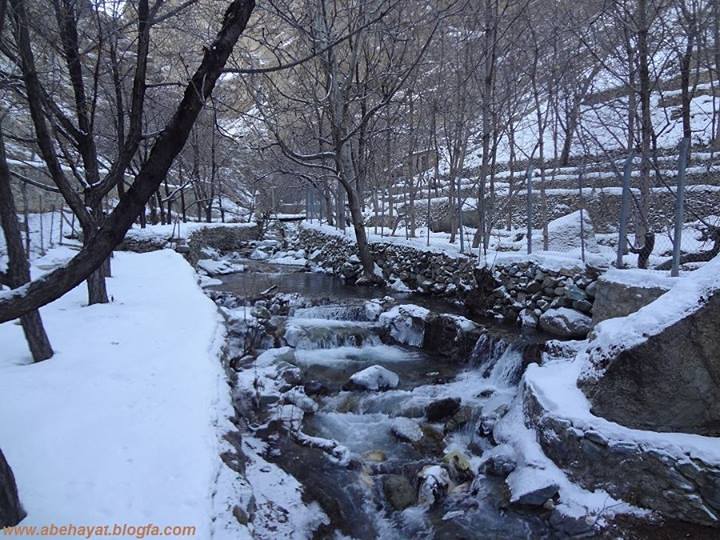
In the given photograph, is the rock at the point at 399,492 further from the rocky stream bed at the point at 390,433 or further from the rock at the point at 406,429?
the rock at the point at 406,429

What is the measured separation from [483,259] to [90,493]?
877 cm

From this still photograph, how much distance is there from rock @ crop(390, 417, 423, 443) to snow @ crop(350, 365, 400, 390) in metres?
0.96

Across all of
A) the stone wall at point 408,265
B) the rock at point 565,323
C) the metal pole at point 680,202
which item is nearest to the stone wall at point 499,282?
the stone wall at point 408,265

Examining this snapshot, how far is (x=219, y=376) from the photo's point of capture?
4.91 m

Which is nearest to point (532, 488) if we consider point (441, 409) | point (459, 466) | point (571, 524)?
point (571, 524)

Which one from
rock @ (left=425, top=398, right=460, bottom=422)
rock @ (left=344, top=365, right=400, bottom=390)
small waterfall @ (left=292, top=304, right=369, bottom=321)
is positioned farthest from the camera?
small waterfall @ (left=292, top=304, right=369, bottom=321)

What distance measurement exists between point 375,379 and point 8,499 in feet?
15.9

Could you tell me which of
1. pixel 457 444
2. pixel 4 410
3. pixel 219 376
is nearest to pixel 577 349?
pixel 457 444

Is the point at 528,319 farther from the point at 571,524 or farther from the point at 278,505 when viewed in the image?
the point at 278,505

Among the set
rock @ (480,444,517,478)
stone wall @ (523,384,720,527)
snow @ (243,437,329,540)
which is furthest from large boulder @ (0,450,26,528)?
stone wall @ (523,384,720,527)

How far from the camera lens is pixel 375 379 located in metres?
6.72

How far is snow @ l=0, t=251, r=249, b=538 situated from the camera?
2.67 meters

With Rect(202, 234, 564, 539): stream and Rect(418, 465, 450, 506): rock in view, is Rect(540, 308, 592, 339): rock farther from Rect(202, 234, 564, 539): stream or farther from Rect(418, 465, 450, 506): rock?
Rect(418, 465, 450, 506): rock

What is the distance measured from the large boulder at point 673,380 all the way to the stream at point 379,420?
1242 mm
